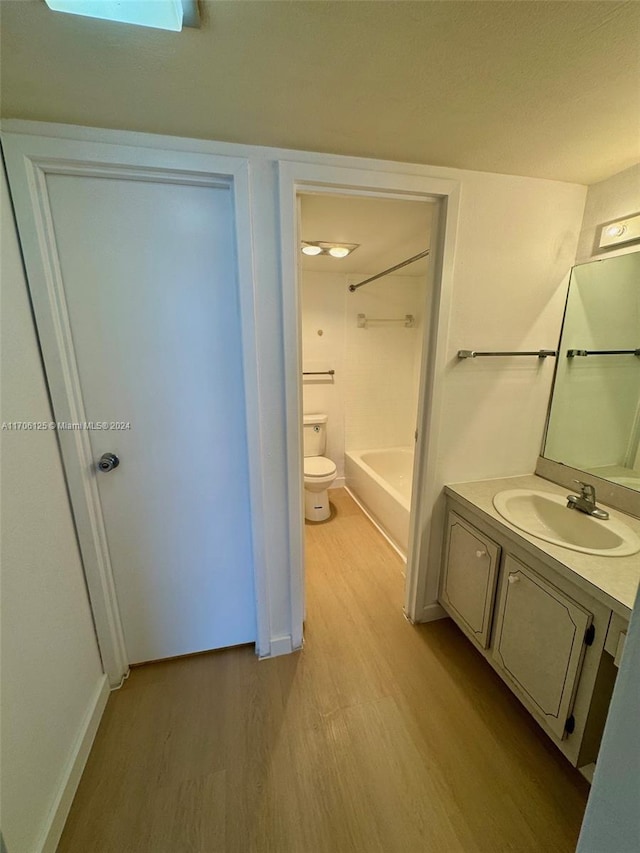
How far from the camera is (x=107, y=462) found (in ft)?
4.40

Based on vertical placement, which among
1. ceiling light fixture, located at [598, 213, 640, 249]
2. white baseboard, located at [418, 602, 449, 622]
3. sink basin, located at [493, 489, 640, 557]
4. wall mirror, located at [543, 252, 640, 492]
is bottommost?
white baseboard, located at [418, 602, 449, 622]

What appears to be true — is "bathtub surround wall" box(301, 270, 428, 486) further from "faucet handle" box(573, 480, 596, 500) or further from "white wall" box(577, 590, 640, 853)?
"white wall" box(577, 590, 640, 853)

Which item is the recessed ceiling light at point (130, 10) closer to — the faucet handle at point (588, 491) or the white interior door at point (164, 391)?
the white interior door at point (164, 391)

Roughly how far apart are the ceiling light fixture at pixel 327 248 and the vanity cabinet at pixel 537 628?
1.85 metres

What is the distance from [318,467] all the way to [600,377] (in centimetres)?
198

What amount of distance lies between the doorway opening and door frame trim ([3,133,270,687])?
1.18 metres

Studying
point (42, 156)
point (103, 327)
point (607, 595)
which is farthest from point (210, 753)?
point (42, 156)

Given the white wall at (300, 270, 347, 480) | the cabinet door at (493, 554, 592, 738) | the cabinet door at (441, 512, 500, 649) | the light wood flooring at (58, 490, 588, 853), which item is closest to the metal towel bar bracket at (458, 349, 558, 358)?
the cabinet door at (441, 512, 500, 649)

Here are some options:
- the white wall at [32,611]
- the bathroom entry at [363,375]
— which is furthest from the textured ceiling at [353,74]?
the bathroom entry at [363,375]

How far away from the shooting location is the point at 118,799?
113 centimetres

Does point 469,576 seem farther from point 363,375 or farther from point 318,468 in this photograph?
point 363,375

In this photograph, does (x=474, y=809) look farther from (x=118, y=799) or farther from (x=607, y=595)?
(x=118, y=799)

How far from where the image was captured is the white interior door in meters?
1.22

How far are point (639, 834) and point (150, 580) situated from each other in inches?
64.4
